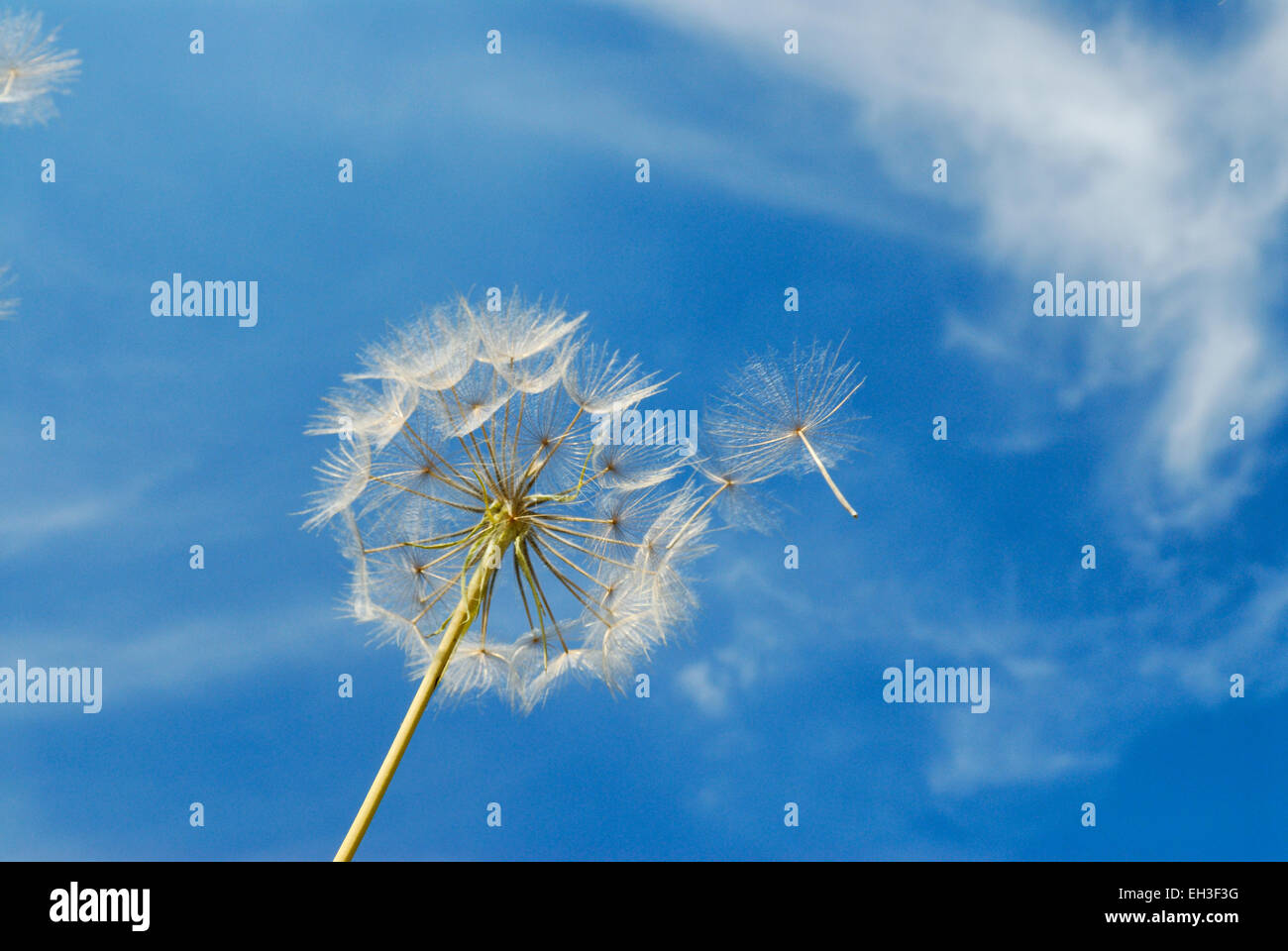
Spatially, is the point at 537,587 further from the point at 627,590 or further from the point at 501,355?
the point at 501,355

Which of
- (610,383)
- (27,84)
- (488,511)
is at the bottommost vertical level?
(488,511)

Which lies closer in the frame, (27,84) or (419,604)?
(27,84)

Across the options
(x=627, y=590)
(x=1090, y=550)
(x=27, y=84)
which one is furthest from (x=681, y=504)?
(x=27, y=84)

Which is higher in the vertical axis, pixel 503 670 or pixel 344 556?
pixel 344 556
